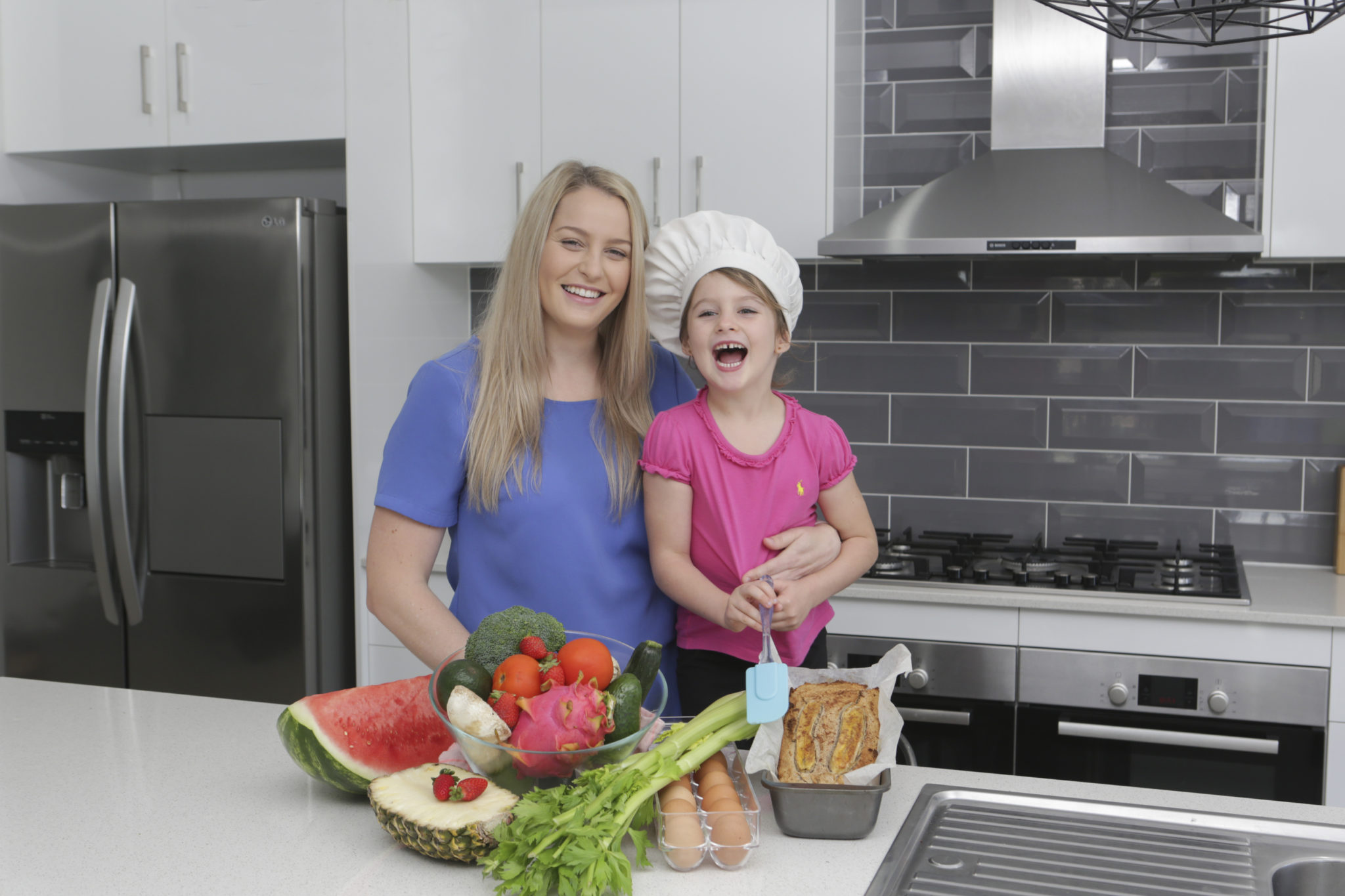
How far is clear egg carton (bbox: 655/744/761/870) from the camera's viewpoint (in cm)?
103

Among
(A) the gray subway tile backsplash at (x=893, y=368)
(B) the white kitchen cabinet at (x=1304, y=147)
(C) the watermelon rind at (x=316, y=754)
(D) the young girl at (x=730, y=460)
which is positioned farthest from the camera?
(A) the gray subway tile backsplash at (x=893, y=368)

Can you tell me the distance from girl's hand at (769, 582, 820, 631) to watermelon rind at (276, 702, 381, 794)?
517 millimetres

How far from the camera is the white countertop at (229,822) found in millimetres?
1032

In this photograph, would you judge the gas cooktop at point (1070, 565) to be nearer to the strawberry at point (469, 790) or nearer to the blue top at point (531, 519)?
the blue top at point (531, 519)

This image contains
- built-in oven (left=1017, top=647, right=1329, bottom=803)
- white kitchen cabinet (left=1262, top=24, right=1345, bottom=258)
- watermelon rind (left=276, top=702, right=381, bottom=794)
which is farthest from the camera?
white kitchen cabinet (left=1262, top=24, right=1345, bottom=258)

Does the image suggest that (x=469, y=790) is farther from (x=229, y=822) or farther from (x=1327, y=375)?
(x=1327, y=375)

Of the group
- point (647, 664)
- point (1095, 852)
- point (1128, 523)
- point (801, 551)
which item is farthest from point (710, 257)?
point (1128, 523)

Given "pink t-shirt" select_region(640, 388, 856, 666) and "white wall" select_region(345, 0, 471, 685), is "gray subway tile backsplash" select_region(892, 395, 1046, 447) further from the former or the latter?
"pink t-shirt" select_region(640, 388, 856, 666)

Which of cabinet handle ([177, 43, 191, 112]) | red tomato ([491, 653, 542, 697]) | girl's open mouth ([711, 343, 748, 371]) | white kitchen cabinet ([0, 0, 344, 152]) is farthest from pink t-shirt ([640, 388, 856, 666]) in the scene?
cabinet handle ([177, 43, 191, 112])

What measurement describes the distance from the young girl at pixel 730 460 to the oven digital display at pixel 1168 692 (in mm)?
966

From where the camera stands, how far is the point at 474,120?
2812 millimetres

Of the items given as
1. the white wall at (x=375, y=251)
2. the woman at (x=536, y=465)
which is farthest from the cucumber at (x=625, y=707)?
→ the white wall at (x=375, y=251)

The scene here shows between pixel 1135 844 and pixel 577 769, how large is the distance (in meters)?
0.55

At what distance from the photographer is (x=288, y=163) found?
311 cm
